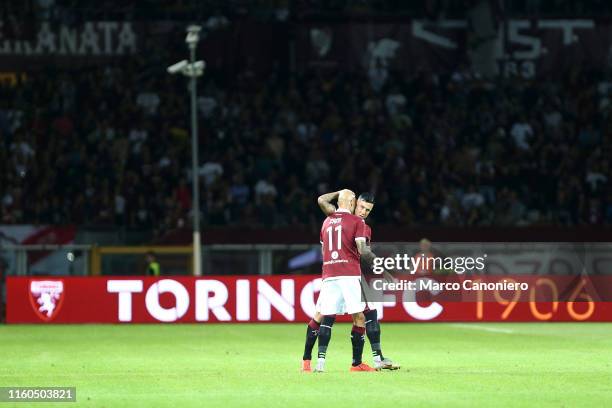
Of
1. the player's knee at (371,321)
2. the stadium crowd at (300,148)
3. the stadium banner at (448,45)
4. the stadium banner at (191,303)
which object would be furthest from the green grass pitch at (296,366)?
the stadium banner at (448,45)

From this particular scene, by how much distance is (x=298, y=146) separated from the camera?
40.7 meters

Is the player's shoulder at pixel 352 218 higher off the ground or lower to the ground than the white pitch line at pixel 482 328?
higher

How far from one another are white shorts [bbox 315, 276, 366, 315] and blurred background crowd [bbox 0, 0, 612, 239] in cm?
1921

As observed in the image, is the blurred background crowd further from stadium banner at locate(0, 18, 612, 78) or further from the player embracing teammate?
the player embracing teammate

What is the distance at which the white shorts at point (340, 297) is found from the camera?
61.1 feet

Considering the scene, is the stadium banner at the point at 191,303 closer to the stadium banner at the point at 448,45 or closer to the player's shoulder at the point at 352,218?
the stadium banner at the point at 448,45

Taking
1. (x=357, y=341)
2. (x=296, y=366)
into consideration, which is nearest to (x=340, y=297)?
(x=357, y=341)

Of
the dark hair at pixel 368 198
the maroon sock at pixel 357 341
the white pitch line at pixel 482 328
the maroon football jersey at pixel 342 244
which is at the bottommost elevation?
the white pitch line at pixel 482 328

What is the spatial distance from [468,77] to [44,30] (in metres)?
12.7

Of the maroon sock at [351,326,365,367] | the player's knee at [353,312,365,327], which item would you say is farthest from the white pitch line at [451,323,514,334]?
the player's knee at [353,312,365,327]

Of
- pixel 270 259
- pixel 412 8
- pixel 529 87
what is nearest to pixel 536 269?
pixel 270 259

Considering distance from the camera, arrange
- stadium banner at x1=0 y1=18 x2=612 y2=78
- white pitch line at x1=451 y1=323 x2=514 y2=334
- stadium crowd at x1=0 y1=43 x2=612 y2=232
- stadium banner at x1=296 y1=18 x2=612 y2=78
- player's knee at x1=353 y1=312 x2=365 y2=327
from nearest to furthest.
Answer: player's knee at x1=353 y1=312 x2=365 y2=327 < white pitch line at x1=451 y1=323 x2=514 y2=334 < stadium crowd at x1=0 y1=43 x2=612 y2=232 < stadium banner at x1=0 y1=18 x2=612 y2=78 < stadium banner at x1=296 y1=18 x2=612 y2=78

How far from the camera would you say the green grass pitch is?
15727 mm

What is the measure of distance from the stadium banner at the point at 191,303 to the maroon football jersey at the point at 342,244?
1427cm
